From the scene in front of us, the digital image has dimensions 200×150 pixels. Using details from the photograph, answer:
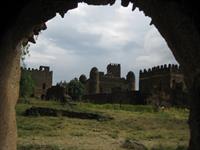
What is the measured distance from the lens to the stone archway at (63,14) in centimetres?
496

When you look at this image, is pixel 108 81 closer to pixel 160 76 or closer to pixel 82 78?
pixel 82 78

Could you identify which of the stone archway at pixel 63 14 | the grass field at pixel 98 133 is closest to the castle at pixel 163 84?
the grass field at pixel 98 133

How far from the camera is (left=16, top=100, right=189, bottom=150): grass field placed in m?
14.7

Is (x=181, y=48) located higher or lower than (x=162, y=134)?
higher

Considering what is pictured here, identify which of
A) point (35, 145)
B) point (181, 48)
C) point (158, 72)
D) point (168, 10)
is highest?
point (158, 72)

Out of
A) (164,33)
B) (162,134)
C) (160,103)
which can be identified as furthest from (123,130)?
(160,103)

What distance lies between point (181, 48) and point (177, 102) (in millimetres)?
38638

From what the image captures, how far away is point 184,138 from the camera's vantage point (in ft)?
59.6

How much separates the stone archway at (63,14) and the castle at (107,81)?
5990cm

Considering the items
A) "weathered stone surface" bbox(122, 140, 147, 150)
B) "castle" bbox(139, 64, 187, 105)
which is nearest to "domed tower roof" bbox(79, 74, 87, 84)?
"castle" bbox(139, 64, 187, 105)

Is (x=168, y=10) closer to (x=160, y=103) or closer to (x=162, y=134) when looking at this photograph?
(x=162, y=134)

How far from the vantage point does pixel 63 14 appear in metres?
6.61

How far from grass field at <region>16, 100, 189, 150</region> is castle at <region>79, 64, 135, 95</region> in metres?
43.2

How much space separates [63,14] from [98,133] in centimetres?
1214
